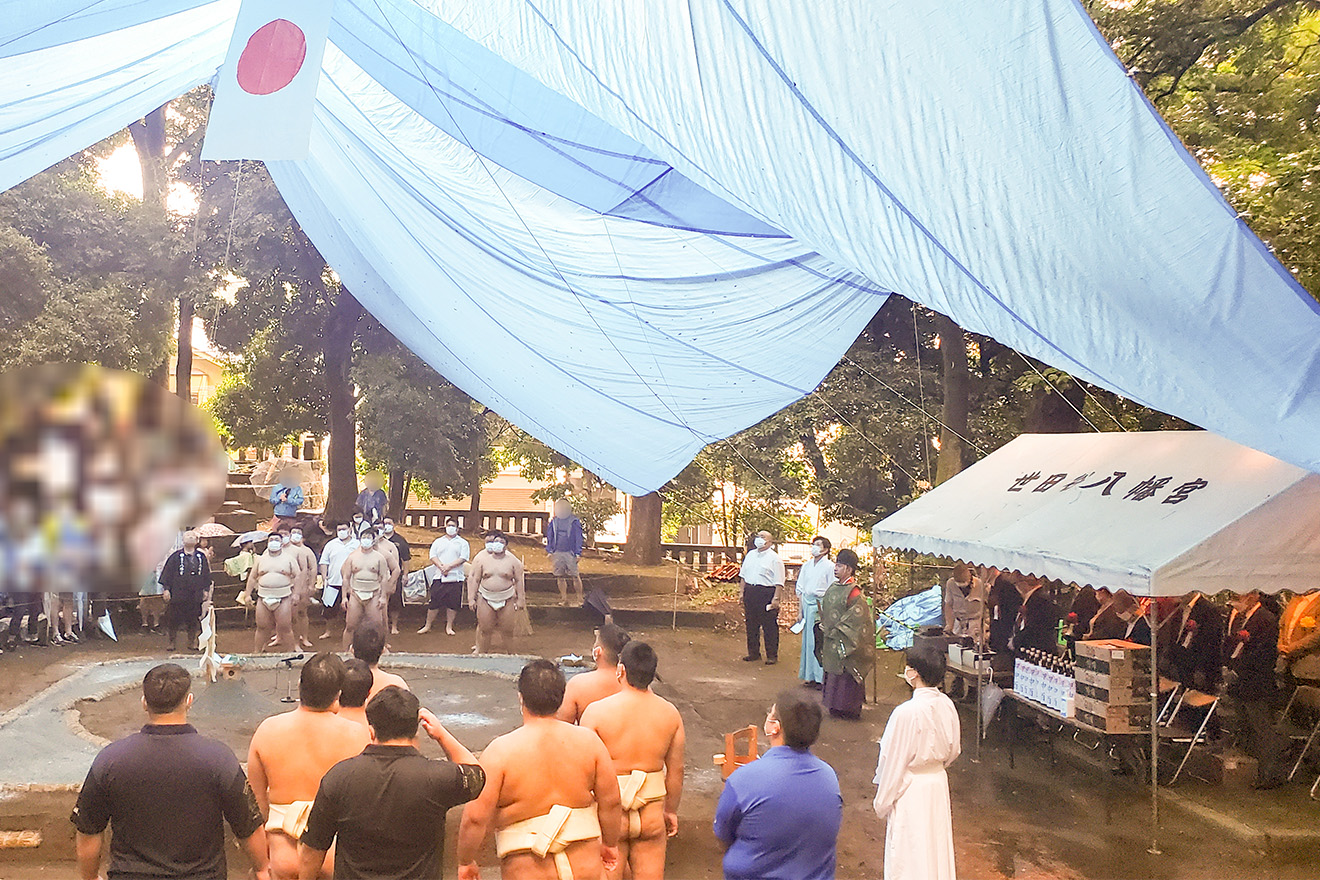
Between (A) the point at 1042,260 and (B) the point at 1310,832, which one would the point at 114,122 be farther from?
(B) the point at 1310,832

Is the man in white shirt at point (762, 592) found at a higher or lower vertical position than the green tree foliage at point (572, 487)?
lower


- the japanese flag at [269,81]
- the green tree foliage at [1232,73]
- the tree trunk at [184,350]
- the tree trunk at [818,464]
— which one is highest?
the green tree foliage at [1232,73]

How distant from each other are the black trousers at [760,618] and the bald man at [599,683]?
682 centimetres

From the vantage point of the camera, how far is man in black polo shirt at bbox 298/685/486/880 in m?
3.01

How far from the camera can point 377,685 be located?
15.9 feet

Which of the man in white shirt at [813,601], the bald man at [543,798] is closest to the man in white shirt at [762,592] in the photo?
the man in white shirt at [813,601]

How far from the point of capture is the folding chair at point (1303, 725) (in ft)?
23.1

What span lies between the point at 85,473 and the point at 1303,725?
823 centimetres

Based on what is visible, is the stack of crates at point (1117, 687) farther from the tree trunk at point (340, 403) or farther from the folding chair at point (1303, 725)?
the tree trunk at point (340, 403)

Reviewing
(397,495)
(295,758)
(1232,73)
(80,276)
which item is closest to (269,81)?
(295,758)

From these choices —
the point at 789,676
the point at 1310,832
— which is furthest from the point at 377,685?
the point at 789,676

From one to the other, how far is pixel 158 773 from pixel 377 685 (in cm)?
183

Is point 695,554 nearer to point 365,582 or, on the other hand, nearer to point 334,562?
point 334,562

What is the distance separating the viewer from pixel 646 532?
1825cm
